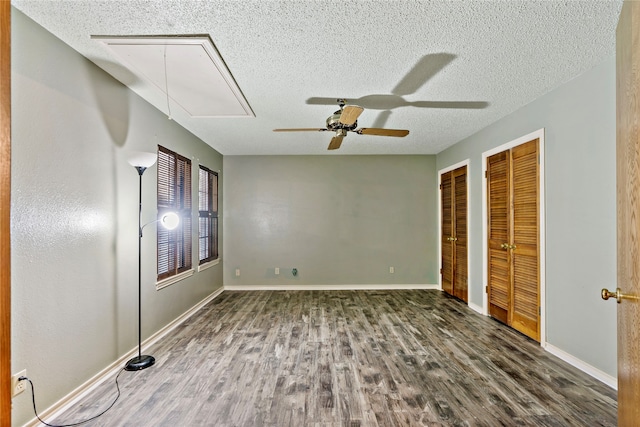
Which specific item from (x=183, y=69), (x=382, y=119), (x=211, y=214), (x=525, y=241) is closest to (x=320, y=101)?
(x=382, y=119)

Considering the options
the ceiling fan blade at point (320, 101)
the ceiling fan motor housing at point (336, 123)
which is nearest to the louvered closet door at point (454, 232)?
the ceiling fan motor housing at point (336, 123)

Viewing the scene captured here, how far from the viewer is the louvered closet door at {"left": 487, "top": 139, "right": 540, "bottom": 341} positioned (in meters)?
3.19

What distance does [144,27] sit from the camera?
1966 millimetres

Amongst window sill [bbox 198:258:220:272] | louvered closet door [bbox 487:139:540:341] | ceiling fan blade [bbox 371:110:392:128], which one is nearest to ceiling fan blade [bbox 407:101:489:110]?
ceiling fan blade [bbox 371:110:392:128]

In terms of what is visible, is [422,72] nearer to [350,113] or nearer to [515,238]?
[350,113]

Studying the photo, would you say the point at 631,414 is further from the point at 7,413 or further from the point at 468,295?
the point at 468,295

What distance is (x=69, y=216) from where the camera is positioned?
217 centimetres

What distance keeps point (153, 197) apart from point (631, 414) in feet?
12.4

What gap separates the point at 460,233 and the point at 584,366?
250 cm

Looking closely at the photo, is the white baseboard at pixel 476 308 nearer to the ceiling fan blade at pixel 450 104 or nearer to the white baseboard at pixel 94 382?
the ceiling fan blade at pixel 450 104

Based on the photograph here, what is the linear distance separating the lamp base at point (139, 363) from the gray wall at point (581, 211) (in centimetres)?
380

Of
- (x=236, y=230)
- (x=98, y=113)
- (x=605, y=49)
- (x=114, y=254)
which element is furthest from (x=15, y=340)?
(x=605, y=49)

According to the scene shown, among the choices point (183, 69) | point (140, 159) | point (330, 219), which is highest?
point (183, 69)

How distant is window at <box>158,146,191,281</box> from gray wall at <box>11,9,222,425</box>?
1.14ft
